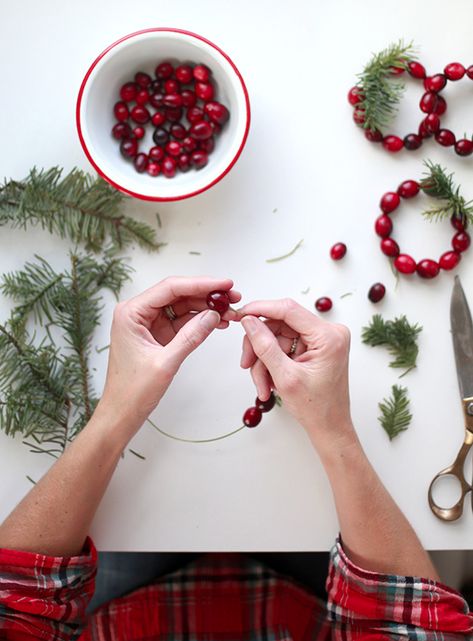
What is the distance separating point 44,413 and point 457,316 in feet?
2.25

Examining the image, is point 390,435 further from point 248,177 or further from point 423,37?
point 423,37

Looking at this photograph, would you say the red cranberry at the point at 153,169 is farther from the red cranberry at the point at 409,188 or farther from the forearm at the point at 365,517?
the forearm at the point at 365,517

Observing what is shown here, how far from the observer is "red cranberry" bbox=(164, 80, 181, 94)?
103cm

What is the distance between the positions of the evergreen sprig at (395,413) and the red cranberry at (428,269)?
19 centimetres

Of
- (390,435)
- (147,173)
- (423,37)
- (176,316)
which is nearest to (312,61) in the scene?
(423,37)

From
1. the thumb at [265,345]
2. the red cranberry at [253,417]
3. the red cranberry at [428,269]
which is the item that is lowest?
the red cranberry at [253,417]

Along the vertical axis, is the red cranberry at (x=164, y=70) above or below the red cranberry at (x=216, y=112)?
above

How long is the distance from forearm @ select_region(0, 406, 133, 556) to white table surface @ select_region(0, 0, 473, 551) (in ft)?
0.26

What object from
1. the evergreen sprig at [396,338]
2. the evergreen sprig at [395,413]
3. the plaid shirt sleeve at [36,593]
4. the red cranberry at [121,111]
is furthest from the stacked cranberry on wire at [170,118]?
the plaid shirt sleeve at [36,593]

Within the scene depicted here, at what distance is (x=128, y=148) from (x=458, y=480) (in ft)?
2.50

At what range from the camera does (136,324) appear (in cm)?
93

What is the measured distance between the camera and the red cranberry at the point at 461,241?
41.7 inches

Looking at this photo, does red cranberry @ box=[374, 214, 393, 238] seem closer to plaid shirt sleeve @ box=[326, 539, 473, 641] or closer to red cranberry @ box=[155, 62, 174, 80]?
red cranberry @ box=[155, 62, 174, 80]

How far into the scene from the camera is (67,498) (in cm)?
96
